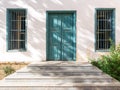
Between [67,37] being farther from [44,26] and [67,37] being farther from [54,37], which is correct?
[44,26]

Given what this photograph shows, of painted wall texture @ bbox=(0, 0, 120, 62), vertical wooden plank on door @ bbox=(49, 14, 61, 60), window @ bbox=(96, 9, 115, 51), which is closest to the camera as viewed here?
painted wall texture @ bbox=(0, 0, 120, 62)

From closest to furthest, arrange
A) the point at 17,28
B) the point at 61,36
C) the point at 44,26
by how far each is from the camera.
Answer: the point at 44,26 → the point at 17,28 → the point at 61,36

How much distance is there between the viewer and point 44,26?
1422 cm

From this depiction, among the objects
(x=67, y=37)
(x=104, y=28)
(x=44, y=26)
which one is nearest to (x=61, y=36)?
(x=67, y=37)

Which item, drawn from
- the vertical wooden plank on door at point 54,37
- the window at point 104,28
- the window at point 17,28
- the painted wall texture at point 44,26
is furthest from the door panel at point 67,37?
Result: the window at point 17,28

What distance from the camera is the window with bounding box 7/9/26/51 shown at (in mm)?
14344

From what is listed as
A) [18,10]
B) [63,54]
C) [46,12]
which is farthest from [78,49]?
[18,10]

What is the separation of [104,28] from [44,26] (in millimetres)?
2489

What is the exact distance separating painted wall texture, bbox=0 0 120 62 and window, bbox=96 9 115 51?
0.23 meters

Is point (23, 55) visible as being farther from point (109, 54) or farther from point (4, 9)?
point (109, 54)

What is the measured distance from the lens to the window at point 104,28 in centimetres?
1434

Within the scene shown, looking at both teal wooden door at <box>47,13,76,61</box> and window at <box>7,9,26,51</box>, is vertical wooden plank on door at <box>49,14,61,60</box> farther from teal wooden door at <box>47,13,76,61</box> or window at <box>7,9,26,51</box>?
window at <box>7,9,26,51</box>

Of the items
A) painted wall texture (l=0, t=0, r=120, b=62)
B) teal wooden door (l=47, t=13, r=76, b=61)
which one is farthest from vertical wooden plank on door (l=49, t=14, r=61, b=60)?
painted wall texture (l=0, t=0, r=120, b=62)

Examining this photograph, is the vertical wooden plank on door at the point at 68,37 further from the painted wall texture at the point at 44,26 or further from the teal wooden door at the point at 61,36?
the painted wall texture at the point at 44,26
